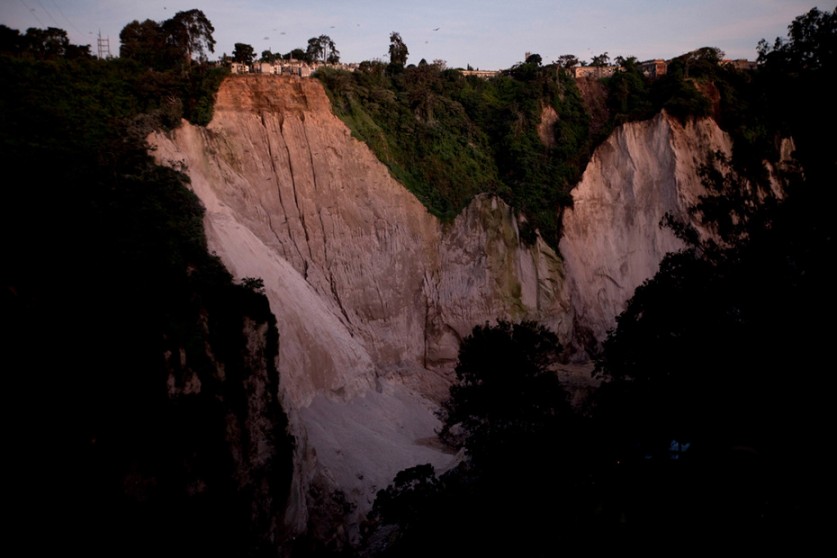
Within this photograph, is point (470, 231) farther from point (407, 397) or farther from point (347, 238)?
point (407, 397)

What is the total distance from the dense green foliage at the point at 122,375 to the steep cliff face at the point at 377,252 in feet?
13.7

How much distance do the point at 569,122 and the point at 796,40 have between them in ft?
67.2

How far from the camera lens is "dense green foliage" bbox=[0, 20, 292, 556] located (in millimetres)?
9164

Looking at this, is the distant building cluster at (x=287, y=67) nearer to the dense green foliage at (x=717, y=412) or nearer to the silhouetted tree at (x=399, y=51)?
the silhouetted tree at (x=399, y=51)

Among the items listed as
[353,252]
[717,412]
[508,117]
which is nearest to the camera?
[717,412]

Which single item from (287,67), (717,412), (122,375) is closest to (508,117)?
(287,67)

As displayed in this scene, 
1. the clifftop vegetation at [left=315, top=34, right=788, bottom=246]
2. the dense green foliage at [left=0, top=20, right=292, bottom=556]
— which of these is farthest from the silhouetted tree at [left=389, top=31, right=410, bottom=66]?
the dense green foliage at [left=0, top=20, right=292, bottom=556]

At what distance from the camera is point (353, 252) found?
2366cm

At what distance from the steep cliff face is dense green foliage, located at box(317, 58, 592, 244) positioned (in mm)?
903

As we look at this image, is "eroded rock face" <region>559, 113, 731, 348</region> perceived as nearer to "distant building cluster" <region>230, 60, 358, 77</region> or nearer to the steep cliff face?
the steep cliff face

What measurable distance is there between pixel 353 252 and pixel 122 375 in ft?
44.7

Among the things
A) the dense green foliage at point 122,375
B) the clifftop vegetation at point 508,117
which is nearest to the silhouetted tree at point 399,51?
the clifftop vegetation at point 508,117

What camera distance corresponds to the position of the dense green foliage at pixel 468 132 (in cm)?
2583

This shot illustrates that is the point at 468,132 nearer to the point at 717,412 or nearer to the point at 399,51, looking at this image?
the point at 399,51
